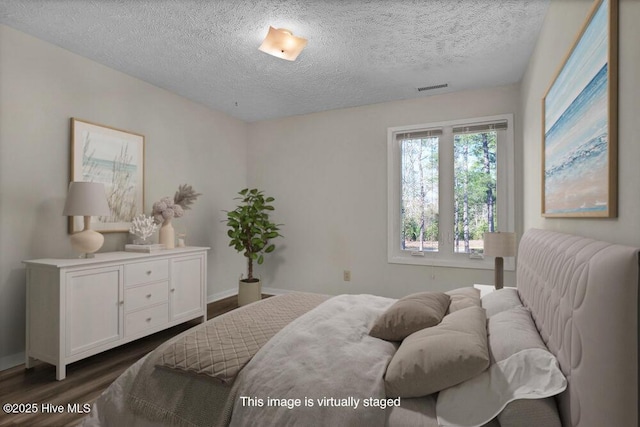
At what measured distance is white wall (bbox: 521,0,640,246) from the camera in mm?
1021

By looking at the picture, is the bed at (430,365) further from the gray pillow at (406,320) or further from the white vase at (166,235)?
the white vase at (166,235)

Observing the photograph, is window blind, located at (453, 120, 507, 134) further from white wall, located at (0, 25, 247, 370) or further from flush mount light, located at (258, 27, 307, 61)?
white wall, located at (0, 25, 247, 370)

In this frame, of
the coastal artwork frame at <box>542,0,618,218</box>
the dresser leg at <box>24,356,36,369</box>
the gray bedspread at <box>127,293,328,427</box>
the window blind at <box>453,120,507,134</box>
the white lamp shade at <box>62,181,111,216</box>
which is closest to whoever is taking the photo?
the coastal artwork frame at <box>542,0,618,218</box>

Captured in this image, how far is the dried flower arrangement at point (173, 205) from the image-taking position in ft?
11.1

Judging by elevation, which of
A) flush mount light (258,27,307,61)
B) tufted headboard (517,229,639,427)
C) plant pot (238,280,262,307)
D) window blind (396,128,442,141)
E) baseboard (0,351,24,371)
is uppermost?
flush mount light (258,27,307,61)

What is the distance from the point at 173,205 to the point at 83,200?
0.94 meters

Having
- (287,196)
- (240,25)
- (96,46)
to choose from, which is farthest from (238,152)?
(240,25)

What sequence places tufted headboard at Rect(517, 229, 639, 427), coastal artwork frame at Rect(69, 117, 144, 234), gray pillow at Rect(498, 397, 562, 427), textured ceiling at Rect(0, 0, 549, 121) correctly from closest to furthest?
1. tufted headboard at Rect(517, 229, 639, 427)
2. gray pillow at Rect(498, 397, 562, 427)
3. textured ceiling at Rect(0, 0, 549, 121)
4. coastal artwork frame at Rect(69, 117, 144, 234)

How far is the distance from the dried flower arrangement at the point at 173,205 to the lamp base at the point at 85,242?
729mm

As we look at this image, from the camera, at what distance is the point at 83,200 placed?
260cm

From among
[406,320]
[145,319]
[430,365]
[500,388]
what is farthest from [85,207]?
[500,388]

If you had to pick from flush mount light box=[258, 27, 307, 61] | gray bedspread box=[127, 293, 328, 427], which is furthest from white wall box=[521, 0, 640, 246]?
flush mount light box=[258, 27, 307, 61]

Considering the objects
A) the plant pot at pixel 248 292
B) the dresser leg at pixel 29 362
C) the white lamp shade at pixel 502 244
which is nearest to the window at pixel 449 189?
the white lamp shade at pixel 502 244

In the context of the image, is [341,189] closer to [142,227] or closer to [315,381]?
[142,227]
